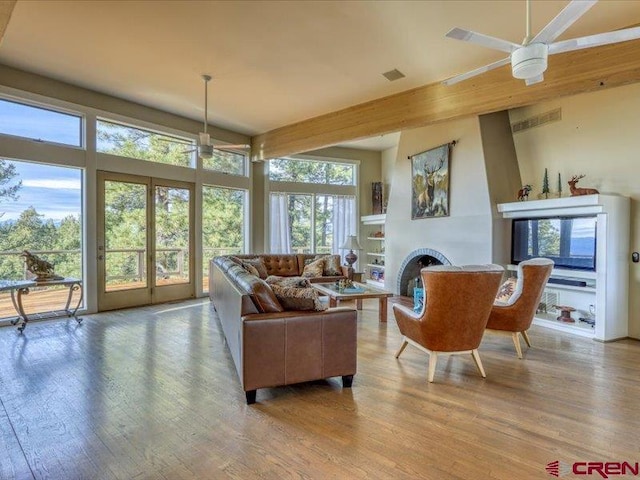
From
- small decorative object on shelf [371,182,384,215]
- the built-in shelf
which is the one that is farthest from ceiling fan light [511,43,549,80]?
small decorative object on shelf [371,182,384,215]

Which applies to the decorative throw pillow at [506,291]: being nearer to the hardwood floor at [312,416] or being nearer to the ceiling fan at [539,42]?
the hardwood floor at [312,416]

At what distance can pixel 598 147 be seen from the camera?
4.82 meters

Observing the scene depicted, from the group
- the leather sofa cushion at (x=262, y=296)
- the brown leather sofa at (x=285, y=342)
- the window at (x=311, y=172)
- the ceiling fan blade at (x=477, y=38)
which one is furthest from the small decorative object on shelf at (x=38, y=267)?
the ceiling fan blade at (x=477, y=38)

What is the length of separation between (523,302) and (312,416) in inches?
102

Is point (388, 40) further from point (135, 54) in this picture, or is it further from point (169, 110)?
point (169, 110)

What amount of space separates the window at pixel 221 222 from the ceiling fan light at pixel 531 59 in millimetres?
5967

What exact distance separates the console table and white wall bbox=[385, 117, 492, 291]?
5.73 metres

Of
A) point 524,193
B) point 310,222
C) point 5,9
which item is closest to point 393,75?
point 524,193

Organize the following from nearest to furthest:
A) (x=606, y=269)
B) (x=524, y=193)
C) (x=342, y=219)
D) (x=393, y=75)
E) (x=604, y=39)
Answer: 1. (x=604, y=39)
2. (x=606, y=269)
3. (x=393, y=75)
4. (x=524, y=193)
5. (x=342, y=219)

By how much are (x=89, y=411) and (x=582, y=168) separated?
632cm

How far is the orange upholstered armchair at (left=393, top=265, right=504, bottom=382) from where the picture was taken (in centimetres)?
300

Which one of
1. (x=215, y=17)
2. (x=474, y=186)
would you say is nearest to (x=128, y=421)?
(x=215, y=17)

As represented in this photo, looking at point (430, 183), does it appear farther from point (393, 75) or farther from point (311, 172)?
point (311, 172)

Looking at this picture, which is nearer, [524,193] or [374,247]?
[524,193]
